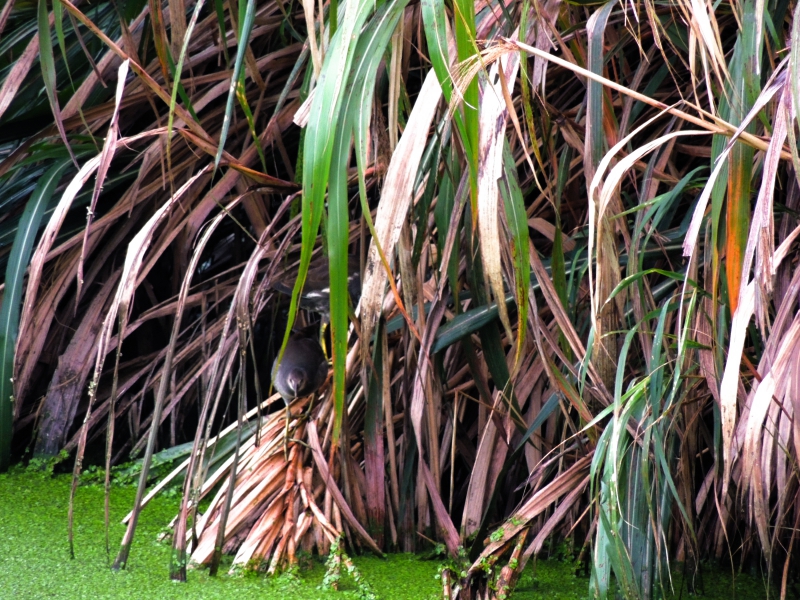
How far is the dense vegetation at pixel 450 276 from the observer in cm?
93

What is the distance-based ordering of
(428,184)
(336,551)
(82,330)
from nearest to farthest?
(428,184)
(336,551)
(82,330)

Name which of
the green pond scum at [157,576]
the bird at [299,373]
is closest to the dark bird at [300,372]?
the bird at [299,373]

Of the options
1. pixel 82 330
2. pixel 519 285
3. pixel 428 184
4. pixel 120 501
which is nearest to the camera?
pixel 519 285

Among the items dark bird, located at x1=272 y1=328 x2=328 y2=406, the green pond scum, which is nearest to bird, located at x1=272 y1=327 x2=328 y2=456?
dark bird, located at x1=272 y1=328 x2=328 y2=406

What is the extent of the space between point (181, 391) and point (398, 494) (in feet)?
1.95

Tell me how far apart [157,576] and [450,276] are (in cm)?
74

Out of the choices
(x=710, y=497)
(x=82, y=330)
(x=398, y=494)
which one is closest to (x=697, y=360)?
(x=710, y=497)

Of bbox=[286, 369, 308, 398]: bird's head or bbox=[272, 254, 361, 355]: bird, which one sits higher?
bbox=[272, 254, 361, 355]: bird

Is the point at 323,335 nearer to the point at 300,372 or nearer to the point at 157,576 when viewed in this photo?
the point at 300,372

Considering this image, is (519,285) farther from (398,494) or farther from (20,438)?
(20,438)

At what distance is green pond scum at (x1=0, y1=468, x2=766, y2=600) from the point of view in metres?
1.34

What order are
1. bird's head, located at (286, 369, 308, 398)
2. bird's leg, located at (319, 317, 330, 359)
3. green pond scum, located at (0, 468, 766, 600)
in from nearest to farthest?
green pond scum, located at (0, 468, 766, 600) < bird's head, located at (286, 369, 308, 398) < bird's leg, located at (319, 317, 330, 359)

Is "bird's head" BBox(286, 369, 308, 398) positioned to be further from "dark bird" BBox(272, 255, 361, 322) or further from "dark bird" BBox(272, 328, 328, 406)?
"dark bird" BBox(272, 255, 361, 322)

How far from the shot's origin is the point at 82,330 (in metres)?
1.94
